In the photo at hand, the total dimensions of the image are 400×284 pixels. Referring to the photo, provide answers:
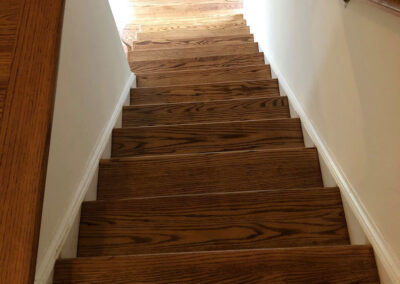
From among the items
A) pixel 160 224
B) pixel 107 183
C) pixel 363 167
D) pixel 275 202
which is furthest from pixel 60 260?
pixel 363 167

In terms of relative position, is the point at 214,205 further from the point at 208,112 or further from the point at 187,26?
the point at 187,26

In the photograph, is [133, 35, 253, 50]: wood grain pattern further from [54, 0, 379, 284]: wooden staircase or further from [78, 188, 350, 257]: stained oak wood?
[78, 188, 350, 257]: stained oak wood

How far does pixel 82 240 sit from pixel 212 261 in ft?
1.71

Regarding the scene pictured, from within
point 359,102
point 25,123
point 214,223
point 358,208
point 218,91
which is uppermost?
point 359,102

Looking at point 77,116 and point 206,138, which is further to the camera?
point 206,138

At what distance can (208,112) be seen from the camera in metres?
1.94

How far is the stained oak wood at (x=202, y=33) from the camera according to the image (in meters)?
3.39

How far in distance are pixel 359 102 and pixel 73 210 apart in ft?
3.55

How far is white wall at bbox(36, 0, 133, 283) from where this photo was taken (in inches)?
40.4

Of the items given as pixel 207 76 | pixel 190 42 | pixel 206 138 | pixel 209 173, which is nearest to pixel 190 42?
pixel 190 42

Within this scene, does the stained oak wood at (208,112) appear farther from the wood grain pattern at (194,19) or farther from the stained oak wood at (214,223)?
the wood grain pattern at (194,19)

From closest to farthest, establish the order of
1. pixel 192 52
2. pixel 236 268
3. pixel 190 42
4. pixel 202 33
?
pixel 236 268 → pixel 192 52 → pixel 190 42 → pixel 202 33

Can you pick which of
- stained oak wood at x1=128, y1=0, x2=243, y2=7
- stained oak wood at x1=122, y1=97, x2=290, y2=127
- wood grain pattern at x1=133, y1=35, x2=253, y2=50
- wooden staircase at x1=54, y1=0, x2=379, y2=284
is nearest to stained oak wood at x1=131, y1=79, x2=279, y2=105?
wooden staircase at x1=54, y1=0, x2=379, y2=284

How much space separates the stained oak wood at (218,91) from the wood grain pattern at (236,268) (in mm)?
1362
